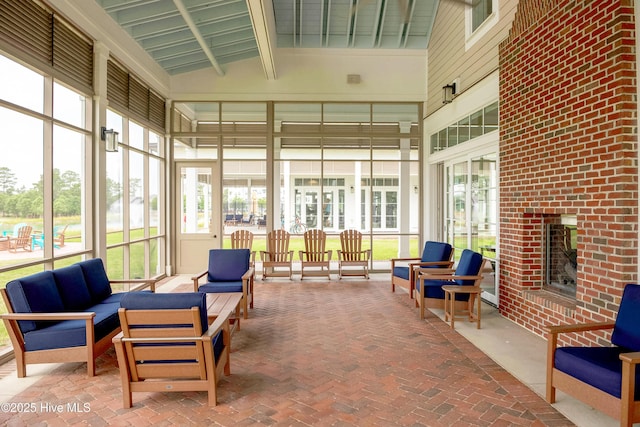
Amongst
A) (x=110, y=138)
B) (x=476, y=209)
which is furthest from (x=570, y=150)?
(x=110, y=138)

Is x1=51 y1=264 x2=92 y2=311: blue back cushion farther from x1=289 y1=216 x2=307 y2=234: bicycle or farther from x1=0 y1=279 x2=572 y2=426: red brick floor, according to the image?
x1=289 y1=216 x2=307 y2=234: bicycle

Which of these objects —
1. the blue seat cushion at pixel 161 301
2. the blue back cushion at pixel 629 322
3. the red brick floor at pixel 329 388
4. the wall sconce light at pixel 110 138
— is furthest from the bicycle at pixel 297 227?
the blue back cushion at pixel 629 322

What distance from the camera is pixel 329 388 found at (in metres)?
3.27

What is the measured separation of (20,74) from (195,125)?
15.3 ft

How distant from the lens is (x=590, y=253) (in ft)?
12.1

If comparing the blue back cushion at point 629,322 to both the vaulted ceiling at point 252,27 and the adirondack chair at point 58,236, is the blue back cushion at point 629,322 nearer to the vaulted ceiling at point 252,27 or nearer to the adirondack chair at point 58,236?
the vaulted ceiling at point 252,27

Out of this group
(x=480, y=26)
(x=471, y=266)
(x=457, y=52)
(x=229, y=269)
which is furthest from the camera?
(x=457, y=52)

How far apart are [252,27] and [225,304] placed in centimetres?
495

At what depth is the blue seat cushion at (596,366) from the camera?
2510 mm

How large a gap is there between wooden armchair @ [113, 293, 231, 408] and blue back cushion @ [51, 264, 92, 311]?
1504 mm

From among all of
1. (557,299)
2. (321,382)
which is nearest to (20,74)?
(321,382)

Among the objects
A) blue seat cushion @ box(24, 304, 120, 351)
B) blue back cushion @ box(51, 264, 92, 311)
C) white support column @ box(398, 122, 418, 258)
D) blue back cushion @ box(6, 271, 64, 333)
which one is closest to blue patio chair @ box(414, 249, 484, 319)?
white support column @ box(398, 122, 418, 258)

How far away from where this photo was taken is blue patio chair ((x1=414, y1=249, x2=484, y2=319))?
5.11 meters

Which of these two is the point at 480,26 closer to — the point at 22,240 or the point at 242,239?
the point at 242,239
